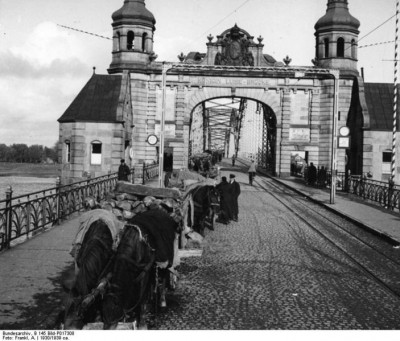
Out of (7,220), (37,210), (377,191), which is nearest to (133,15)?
(377,191)

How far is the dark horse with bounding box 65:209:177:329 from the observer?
5102mm

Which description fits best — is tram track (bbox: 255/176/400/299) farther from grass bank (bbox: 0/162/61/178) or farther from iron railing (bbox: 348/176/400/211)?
grass bank (bbox: 0/162/61/178)

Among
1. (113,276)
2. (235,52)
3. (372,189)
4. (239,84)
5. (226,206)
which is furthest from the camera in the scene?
(239,84)

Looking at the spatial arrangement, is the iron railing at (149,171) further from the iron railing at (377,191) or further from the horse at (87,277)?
the horse at (87,277)

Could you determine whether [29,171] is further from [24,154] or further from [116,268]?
[116,268]

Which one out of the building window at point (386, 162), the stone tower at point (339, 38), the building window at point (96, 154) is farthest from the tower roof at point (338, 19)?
the building window at point (96, 154)

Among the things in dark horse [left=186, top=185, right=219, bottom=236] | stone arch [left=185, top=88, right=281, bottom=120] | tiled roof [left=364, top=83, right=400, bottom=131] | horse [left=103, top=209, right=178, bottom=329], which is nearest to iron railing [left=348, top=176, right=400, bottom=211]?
tiled roof [left=364, top=83, right=400, bottom=131]

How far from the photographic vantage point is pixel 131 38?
39062 millimetres

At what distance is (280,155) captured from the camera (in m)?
38.6

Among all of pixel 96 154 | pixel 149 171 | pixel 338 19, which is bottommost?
pixel 149 171

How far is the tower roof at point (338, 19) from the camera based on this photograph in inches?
1481

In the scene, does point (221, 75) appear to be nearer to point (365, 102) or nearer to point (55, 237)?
point (365, 102)

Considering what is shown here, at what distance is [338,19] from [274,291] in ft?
112

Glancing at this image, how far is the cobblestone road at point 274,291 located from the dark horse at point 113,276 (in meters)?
1.04
